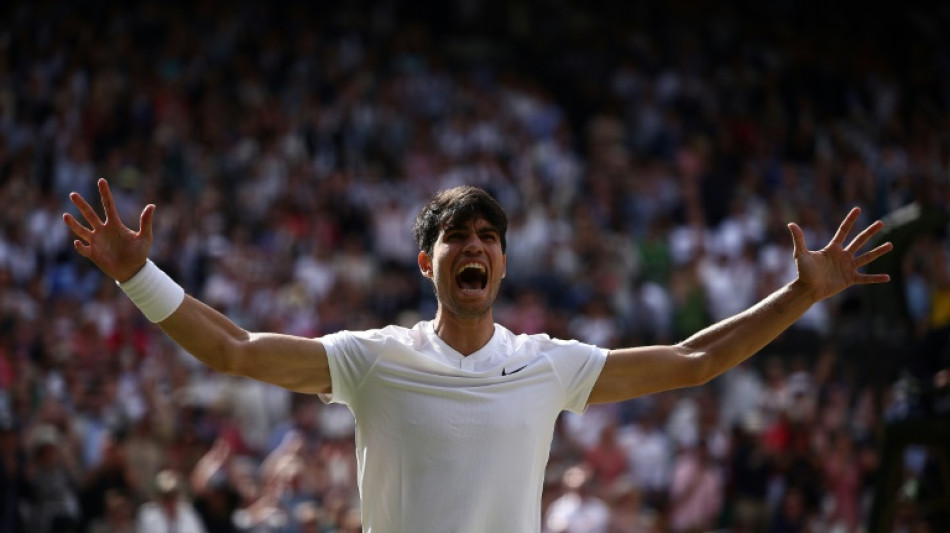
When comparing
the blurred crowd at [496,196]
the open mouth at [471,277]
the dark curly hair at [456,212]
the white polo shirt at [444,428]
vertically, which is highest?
the blurred crowd at [496,196]

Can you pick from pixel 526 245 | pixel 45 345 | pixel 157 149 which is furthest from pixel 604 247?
pixel 45 345

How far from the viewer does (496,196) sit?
15.8 metres

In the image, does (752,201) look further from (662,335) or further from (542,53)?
(542,53)

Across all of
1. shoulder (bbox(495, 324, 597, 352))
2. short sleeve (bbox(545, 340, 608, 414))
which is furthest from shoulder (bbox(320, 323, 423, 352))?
short sleeve (bbox(545, 340, 608, 414))

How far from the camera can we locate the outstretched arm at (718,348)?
4.50 m

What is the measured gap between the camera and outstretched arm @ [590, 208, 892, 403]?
14.8ft

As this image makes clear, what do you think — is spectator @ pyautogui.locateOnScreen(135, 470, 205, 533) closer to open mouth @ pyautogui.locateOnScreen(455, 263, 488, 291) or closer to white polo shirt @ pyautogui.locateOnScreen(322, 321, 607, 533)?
white polo shirt @ pyautogui.locateOnScreen(322, 321, 607, 533)

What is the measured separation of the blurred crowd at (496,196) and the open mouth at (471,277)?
2.29 m

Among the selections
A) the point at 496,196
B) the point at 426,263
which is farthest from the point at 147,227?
the point at 496,196

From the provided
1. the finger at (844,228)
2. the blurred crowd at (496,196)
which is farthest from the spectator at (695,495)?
the finger at (844,228)

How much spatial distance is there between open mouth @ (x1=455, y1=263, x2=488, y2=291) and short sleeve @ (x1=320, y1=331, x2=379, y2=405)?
1.03 feet

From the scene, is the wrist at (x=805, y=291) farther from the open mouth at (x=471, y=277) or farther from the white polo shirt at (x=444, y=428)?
the open mouth at (x=471, y=277)

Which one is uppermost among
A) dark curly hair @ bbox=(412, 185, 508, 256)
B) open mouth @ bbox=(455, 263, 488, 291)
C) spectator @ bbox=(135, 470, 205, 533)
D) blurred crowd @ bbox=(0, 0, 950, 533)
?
blurred crowd @ bbox=(0, 0, 950, 533)

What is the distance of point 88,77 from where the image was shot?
16.6 meters
